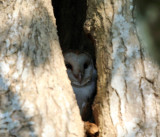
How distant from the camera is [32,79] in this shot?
6.39 feet

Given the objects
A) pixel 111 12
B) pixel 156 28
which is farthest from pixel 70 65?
pixel 156 28

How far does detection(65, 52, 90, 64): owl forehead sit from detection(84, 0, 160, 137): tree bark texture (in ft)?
2.82

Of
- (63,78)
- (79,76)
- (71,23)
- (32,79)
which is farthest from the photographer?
(71,23)

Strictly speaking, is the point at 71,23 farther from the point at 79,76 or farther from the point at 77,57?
the point at 79,76

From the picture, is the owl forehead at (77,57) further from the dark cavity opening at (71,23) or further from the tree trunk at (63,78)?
the tree trunk at (63,78)

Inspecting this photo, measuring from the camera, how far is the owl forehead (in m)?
3.15

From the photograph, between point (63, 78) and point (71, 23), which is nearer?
point (63, 78)

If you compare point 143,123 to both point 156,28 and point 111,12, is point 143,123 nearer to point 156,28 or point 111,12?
point 156,28

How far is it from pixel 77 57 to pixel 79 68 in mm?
148

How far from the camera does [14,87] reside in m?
1.90

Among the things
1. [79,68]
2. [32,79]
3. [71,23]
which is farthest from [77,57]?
[32,79]

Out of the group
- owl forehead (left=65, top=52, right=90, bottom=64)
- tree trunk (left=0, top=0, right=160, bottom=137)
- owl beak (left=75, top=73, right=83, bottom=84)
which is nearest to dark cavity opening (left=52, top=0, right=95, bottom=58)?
owl forehead (left=65, top=52, right=90, bottom=64)

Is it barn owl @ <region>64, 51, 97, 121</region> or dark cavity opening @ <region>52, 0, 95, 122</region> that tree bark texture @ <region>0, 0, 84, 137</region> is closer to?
barn owl @ <region>64, 51, 97, 121</region>

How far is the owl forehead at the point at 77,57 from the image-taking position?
315 centimetres
